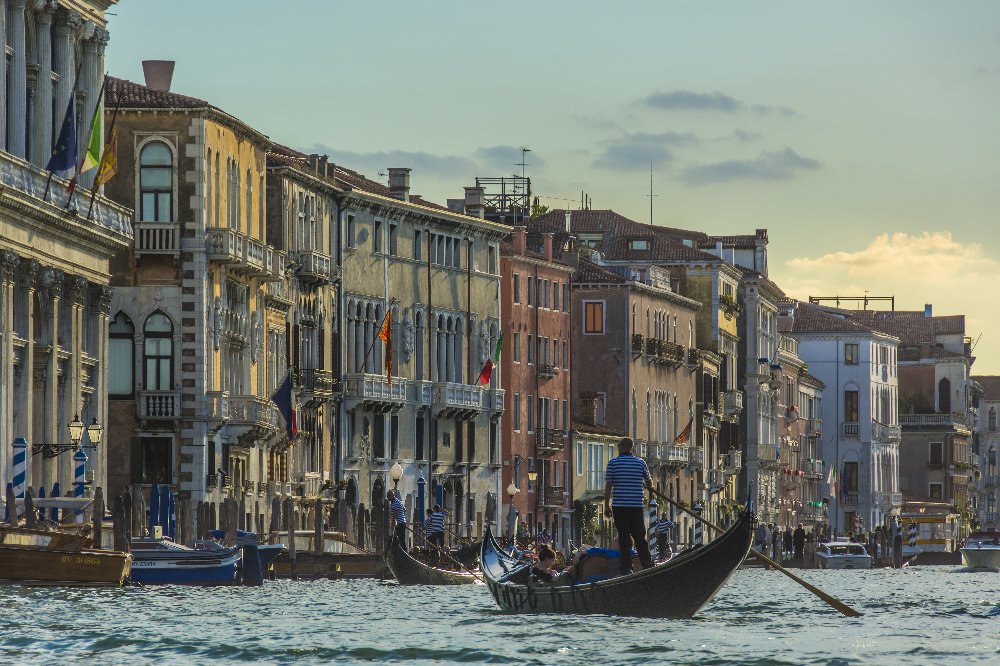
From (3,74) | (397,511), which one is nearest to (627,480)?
(3,74)

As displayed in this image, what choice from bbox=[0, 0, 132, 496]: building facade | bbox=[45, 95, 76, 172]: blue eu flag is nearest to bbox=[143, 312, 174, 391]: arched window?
bbox=[0, 0, 132, 496]: building facade

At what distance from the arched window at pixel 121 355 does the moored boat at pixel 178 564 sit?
1351 centimetres

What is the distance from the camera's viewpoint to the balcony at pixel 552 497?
87062mm

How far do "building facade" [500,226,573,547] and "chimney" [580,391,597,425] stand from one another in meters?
3.41

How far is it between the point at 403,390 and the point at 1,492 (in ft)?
91.0

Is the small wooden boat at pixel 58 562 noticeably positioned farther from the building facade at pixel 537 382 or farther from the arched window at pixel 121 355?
the building facade at pixel 537 382

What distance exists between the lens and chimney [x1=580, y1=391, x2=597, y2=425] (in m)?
93.5

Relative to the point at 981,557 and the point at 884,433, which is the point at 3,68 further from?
the point at 884,433

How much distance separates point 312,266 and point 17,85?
1782 cm

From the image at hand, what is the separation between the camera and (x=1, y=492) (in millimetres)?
49469

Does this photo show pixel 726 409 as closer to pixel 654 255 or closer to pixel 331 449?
pixel 654 255

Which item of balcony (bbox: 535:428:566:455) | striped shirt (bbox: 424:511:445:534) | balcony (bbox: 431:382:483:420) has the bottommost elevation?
striped shirt (bbox: 424:511:445:534)

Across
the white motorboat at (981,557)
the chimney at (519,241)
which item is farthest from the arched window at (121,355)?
the white motorboat at (981,557)

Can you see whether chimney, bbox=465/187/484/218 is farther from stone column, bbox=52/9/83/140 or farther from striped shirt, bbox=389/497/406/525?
stone column, bbox=52/9/83/140
